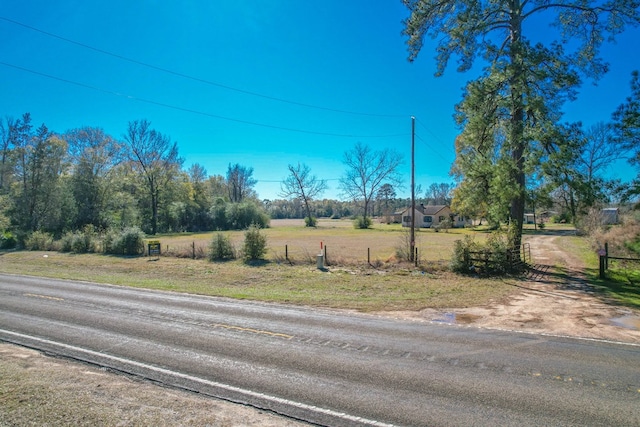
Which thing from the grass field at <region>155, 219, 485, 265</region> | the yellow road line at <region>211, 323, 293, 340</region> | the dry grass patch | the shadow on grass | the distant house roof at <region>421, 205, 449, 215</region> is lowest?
the dry grass patch

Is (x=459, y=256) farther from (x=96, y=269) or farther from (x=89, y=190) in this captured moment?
(x=89, y=190)

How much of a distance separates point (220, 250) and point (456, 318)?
16350 millimetres

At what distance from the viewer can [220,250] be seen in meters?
22.5

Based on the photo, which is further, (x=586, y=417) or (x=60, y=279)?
(x=60, y=279)

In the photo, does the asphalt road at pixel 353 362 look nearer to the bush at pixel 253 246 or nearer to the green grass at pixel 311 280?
the green grass at pixel 311 280

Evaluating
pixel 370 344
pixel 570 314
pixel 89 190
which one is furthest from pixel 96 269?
pixel 89 190

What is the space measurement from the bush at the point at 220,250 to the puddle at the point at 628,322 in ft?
61.6

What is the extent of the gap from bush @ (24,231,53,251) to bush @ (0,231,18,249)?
342cm

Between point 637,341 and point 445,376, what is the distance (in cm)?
520

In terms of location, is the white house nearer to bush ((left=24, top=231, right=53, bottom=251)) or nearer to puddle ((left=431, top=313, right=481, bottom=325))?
bush ((left=24, top=231, right=53, bottom=251))

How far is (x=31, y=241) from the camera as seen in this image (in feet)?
102

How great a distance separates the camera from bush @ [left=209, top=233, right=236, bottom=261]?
22484mm

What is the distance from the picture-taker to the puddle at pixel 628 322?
8.73m

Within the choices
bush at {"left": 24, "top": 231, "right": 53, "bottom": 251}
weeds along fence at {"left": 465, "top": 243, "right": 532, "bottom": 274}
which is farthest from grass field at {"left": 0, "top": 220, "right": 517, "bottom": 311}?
bush at {"left": 24, "top": 231, "right": 53, "bottom": 251}
